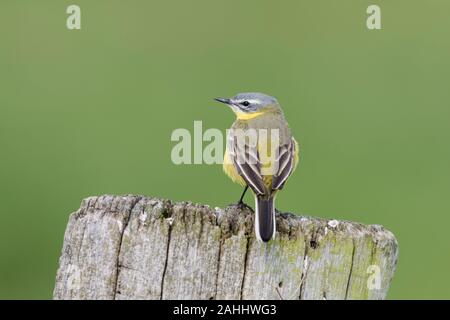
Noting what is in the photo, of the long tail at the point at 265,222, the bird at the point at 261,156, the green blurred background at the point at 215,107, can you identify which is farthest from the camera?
the green blurred background at the point at 215,107

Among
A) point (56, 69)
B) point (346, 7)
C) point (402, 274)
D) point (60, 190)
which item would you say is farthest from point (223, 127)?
point (346, 7)

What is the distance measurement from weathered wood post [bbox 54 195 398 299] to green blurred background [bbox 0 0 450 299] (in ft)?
22.5

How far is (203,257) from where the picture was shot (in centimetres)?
581

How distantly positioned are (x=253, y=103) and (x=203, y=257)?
4.41m

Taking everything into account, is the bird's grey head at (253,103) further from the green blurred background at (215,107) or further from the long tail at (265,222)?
the green blurred background at (215,107)

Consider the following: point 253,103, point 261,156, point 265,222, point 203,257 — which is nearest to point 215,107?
point 253,103

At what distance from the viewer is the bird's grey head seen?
998cm

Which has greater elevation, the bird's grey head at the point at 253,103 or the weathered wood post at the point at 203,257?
the bird's grey head at the point at 253,103

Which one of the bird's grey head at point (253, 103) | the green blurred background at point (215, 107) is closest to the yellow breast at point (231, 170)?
the bird's grey head at point (253, 103)

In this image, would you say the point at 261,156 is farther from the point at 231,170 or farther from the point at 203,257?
the point at 203,257

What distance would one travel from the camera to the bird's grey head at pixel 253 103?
9.98m

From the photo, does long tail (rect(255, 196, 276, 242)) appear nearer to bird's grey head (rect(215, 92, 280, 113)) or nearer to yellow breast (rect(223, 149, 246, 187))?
yellow breast (rect(223, 149, 246, 187))

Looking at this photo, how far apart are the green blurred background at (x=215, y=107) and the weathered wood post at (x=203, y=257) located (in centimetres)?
685

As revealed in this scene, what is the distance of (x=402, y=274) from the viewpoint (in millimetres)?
13422
